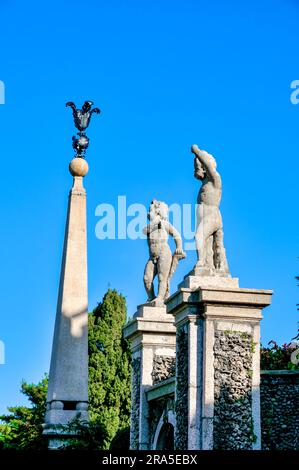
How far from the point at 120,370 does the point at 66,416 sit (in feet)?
50.7

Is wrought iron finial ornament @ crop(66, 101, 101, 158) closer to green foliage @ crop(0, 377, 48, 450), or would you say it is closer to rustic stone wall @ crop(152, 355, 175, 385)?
rustic stone wall @ crop(152, 355, 175, 385)

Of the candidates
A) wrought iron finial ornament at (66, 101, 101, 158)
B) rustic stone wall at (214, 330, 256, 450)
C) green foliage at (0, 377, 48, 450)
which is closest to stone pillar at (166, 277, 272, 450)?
rustic stone wall at (214, 330, 256, 450)

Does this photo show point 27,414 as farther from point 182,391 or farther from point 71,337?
point 182,391

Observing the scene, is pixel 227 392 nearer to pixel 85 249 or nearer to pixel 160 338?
pixel 160 338

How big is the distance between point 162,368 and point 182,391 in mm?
3395

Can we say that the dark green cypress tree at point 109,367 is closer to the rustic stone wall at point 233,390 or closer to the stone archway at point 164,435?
the stone archway at point 164,435

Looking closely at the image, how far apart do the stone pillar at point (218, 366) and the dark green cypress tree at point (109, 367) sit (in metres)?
17.1

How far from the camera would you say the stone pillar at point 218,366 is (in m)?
12.9

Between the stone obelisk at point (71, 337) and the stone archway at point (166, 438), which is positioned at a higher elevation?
the stone obelisk at point (71, 337)

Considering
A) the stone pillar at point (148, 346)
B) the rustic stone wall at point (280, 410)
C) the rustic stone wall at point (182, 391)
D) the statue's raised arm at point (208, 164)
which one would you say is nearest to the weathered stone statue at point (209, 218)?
the statue's raised arm at point (208, 164)

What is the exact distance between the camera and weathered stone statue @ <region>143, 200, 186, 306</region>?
16672 millimetres

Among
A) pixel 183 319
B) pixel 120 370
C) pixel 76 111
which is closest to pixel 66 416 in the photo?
pixel 183 319

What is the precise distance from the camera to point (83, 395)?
16.5m

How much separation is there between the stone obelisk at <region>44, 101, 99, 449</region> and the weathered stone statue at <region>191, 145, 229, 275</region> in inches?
140
